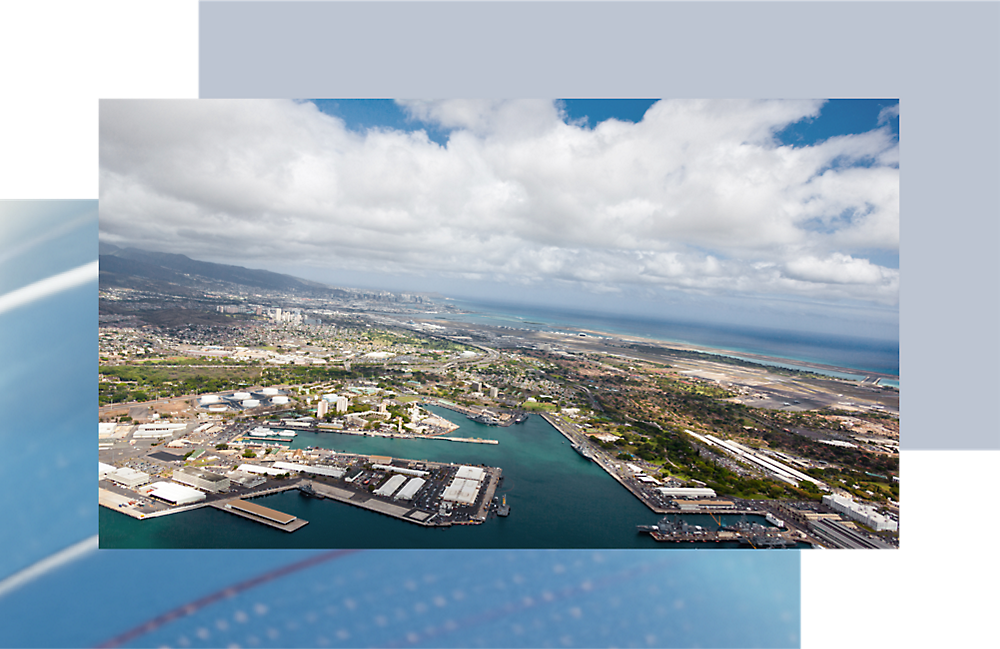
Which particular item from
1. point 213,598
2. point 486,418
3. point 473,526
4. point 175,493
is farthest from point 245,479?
point 486,418

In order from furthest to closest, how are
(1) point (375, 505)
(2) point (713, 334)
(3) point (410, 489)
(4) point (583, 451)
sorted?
(2) point (713, 334) → (4) point (583, 451) → (3) point (410, 489) → (1) point (375, 505)

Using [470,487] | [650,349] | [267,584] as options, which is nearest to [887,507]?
[650,349]

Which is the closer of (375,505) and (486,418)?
(375,505)

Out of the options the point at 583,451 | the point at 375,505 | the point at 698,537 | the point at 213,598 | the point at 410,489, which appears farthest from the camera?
the point at 583,451

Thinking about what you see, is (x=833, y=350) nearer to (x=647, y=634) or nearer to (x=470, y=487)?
(x=647, y=634)

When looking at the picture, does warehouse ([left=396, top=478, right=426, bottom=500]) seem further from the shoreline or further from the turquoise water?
the shoreline

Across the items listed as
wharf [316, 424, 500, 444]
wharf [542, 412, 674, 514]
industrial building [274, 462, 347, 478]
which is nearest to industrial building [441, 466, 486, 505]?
wharf [316, 424, 500, 444]

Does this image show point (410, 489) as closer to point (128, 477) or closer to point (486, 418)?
point (486, 418)
